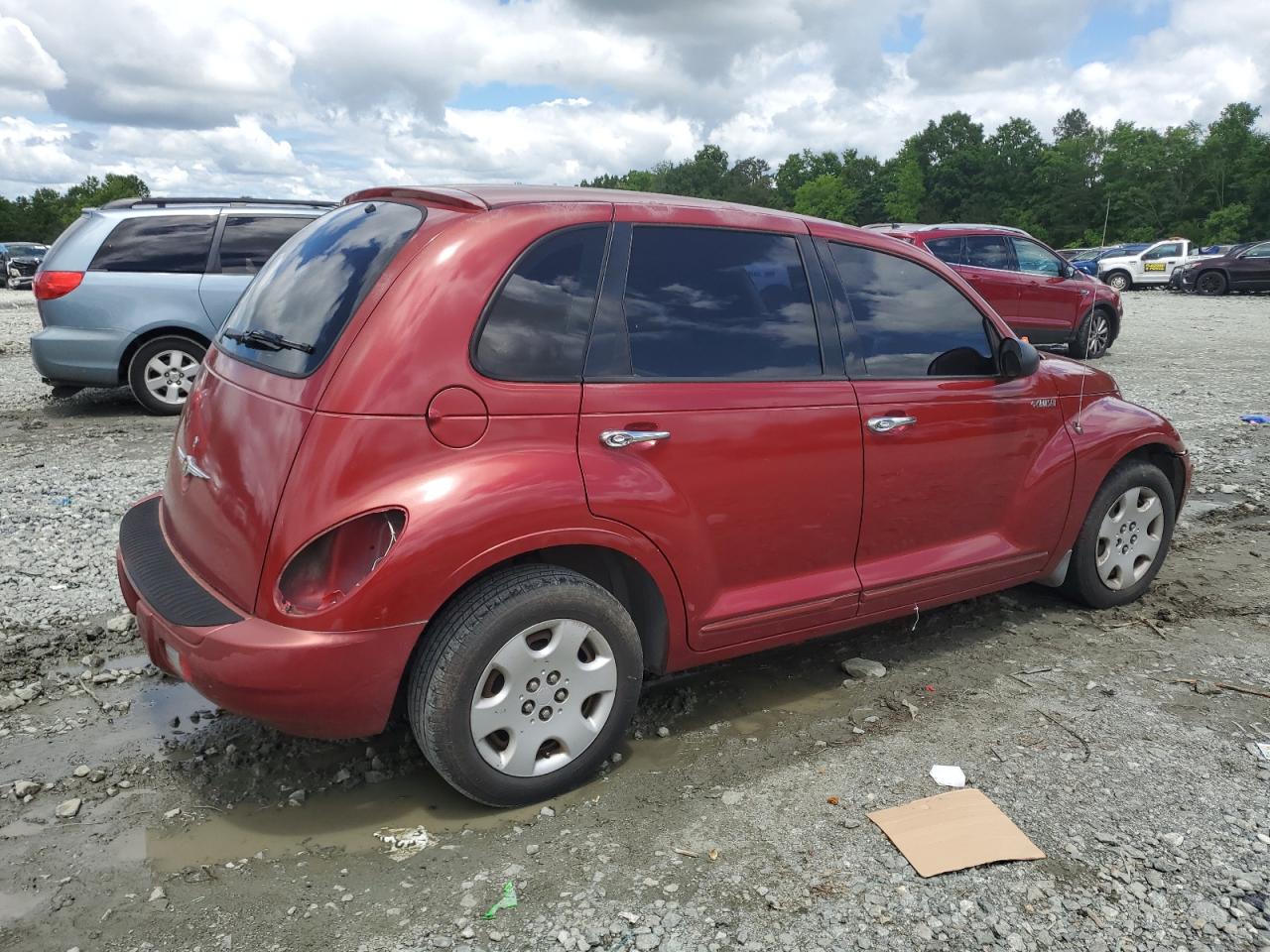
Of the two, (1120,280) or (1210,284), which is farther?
(1120,280)

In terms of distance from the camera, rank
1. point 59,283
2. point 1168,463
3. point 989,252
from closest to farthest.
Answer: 1. point 1168,463
2. point 59,283
3. point 989,252

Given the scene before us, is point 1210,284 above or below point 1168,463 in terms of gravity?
below

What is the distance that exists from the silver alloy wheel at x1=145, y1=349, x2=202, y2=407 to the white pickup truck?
30238 mm

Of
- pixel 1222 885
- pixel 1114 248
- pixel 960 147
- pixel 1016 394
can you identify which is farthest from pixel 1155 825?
pixel 960 147

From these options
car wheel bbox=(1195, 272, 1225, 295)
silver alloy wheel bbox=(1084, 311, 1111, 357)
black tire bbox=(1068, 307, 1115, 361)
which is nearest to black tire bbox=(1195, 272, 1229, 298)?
car wheel bbox=(1195, 272, 1225, 295)

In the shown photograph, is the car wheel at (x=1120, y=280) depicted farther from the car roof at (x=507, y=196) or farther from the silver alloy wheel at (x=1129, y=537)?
the car roof at (x=507, y=196)

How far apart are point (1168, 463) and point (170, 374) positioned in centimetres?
813

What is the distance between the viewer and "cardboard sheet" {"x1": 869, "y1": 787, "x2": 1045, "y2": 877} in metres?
2.79

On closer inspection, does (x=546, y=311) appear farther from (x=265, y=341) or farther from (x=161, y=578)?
(x=161, y=578)

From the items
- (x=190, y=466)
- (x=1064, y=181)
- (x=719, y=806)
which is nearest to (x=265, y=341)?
(x=190, y=466)

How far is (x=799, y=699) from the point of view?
12.5ft

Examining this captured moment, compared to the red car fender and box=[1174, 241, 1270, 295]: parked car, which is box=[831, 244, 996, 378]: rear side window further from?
box=[1174, 241, 1270, 295]: parked car

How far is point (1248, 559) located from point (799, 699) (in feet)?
10.7

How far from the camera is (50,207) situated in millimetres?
97812
